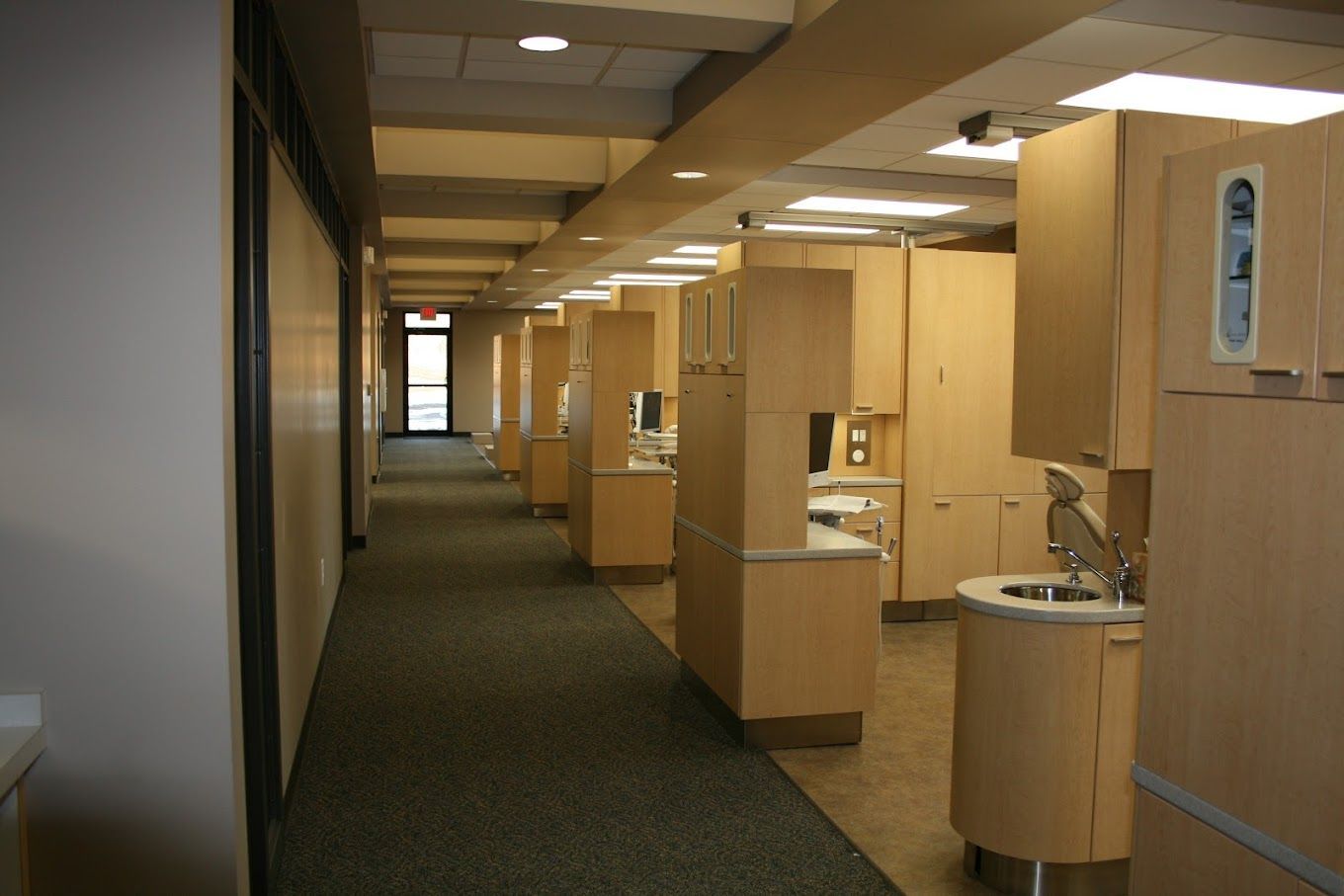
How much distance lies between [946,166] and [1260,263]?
5534 mm

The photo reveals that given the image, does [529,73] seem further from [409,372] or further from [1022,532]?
[409,372]

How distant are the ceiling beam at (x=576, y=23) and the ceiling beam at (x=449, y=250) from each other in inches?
353

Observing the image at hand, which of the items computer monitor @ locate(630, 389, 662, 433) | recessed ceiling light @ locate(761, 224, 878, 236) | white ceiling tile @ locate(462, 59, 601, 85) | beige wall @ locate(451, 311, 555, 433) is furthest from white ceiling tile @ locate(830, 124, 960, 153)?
beige wall @ locate(451, 311, 555, 433)

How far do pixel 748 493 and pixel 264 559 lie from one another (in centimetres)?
209

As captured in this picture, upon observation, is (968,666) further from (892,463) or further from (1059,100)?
(892,463)

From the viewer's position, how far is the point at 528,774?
4.61 metres

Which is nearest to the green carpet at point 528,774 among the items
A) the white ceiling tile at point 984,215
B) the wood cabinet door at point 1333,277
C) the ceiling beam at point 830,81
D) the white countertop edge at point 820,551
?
the white countertop edge at point 820,551

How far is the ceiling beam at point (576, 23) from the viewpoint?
4160 mm

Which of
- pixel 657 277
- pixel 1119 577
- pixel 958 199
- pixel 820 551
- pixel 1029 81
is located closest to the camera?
pixel 1119 577

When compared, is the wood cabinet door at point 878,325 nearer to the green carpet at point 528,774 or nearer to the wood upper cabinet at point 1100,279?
the green carpet at point 528,774

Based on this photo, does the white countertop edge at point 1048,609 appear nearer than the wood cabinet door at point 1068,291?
Yes

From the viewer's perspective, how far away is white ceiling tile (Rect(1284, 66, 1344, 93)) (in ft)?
16.0

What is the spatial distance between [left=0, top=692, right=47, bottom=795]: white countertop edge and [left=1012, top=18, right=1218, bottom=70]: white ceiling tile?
4000 mm

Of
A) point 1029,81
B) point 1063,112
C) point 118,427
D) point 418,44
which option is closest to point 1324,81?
point 1063,112
